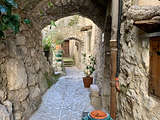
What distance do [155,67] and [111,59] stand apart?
0.73 metres

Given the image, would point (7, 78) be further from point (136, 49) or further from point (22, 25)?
point (136, 49)

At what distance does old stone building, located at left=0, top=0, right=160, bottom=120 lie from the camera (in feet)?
3.91

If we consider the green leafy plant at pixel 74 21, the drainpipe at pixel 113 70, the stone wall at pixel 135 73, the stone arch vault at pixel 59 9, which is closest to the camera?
the stone wall at pixel 135 73

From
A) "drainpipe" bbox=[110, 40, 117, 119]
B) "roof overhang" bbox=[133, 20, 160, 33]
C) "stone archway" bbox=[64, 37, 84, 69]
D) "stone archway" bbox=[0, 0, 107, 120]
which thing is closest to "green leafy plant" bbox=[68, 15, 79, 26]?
"stone archway" bbox=[64, 37, 84, 69]

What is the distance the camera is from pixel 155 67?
45.4 inches

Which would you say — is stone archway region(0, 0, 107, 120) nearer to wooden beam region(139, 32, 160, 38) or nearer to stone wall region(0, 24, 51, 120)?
stone wall region(0, 24, 51, 120)

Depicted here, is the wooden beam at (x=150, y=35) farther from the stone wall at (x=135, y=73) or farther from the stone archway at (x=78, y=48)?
the stone archway at (x=78, y=48)

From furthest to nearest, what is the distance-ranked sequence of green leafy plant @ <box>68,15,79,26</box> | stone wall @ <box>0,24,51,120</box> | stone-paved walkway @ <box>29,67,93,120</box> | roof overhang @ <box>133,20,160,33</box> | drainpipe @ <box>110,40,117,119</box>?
green leafy plant @ <box>68,15,79,26</box> → stone-paved walkway @ <box>29,67,93,120</box> → stone wall @ <box>0,24,51,120</box> → drainpipe @ <box>110,40,117,119</box> → roof overhang @ <box>133,20,160,33</box>

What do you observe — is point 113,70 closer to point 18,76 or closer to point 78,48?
point 18,76

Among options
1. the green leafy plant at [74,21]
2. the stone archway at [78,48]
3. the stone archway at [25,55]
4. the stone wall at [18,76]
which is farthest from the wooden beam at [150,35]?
the green leafy plant at [74,21]

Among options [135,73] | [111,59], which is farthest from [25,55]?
[135,73]

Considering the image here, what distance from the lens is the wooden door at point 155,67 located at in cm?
112

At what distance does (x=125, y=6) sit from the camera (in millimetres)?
1569

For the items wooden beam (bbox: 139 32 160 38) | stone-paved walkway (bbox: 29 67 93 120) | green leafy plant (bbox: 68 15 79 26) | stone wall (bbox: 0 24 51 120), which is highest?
green leafy plant (bbox: 68 15 79 26)
